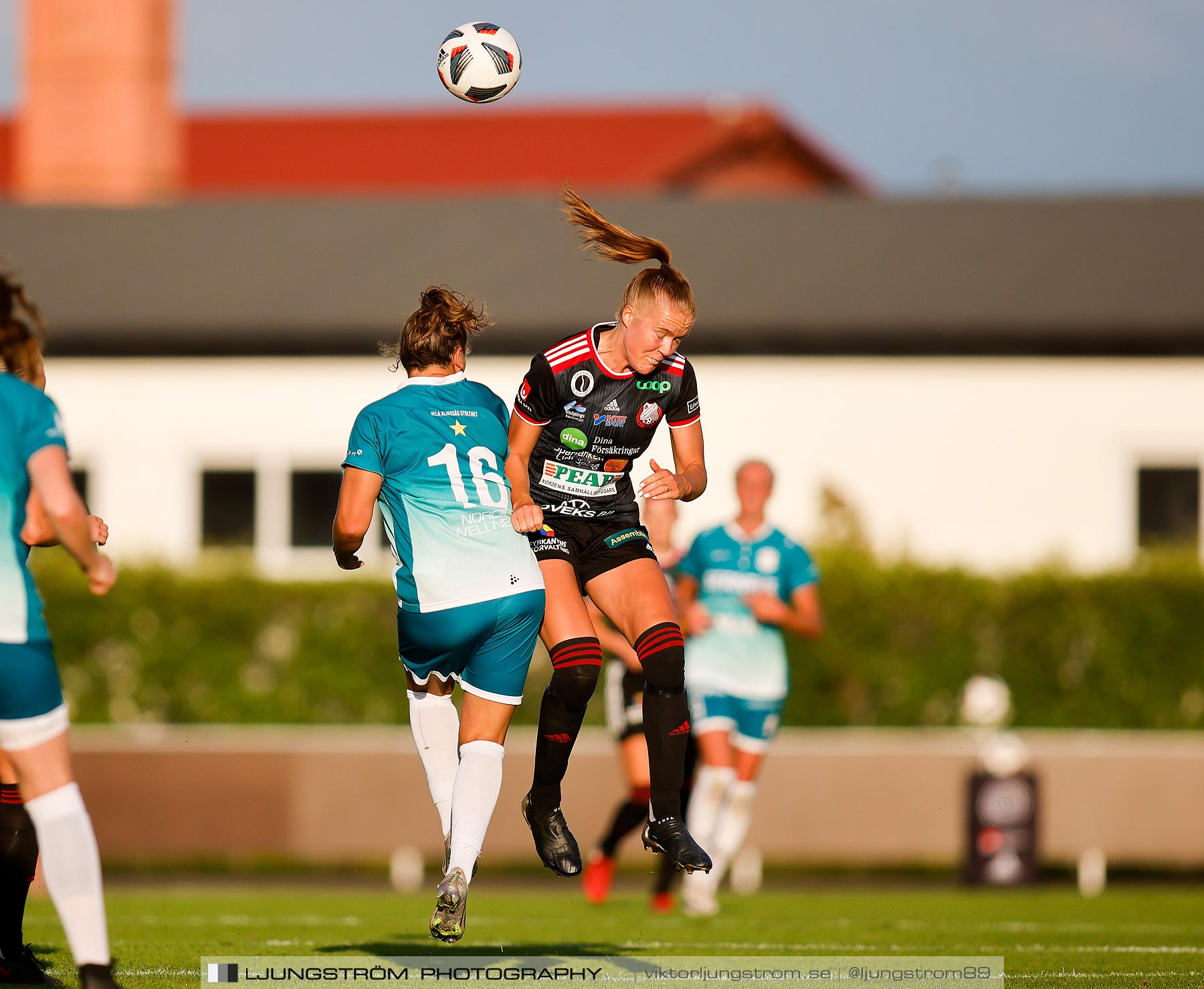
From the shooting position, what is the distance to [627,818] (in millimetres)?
11414

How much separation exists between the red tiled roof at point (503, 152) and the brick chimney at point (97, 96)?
481 inches

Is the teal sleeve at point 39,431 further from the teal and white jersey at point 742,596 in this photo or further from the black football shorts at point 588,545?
the teal and white jersey at point 742,596

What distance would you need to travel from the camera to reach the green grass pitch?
800 cm

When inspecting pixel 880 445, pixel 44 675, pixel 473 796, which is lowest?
pixel 473 796

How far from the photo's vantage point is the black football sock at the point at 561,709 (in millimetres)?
7109

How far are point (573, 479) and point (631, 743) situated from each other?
4428 millimetres

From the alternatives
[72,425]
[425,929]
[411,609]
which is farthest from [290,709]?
[411,609]

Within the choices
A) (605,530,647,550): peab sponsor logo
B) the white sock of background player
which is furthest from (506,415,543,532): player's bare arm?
the white sock of background player

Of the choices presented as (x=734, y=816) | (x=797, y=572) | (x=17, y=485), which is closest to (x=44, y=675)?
(x=17, y=485)

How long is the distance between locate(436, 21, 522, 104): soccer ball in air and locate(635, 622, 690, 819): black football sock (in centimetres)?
263

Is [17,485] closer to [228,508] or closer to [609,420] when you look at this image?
[609,420]

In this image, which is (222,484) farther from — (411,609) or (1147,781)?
(411,609)

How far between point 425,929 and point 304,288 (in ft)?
41.9

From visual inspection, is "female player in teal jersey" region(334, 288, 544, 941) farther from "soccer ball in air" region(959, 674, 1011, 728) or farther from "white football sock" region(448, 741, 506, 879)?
"soccer ball in air" region(959, 674, 1011, 728)
